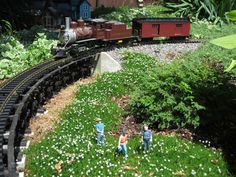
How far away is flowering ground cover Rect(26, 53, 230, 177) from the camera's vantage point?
1205 centimetres

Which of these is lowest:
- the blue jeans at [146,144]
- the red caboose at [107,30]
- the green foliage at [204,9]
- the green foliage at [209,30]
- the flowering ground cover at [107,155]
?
the flowering ground cover at [107,155]

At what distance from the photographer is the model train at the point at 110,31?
74.7 ft

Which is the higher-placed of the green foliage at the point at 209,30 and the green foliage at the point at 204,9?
the green foliage at the point at 204,9

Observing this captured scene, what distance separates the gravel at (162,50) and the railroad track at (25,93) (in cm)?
119

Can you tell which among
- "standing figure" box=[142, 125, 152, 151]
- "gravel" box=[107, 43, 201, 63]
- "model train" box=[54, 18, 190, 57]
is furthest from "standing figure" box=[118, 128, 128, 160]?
"gravel" box=[107, 43, 201, 63]

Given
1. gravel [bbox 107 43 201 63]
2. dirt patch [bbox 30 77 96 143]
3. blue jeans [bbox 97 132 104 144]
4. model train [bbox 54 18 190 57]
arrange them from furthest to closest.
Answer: gravel [bbox 107 43 201 63], model train [bbox 54 18 190 57], dirt patch [bbox 30 77 96 143], blue jeans [bbox 97 132 104 144]

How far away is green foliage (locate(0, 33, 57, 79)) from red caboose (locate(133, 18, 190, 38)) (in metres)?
6.74

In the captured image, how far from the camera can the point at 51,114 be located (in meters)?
16.9

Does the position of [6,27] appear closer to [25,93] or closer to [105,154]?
[25,93]

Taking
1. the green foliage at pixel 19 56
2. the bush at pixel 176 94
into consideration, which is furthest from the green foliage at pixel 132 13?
the bush at pixel 176 94

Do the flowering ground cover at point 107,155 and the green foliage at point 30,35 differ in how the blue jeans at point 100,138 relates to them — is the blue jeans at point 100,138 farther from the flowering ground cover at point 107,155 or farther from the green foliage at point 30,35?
the green foliage at point 30,35

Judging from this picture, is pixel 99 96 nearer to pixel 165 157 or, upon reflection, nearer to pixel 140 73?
pixel 140 73

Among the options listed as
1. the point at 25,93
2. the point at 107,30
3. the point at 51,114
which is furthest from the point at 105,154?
the point at 107,30

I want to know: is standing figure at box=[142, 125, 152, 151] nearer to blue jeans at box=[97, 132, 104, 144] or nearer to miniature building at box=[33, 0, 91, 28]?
blue jeans at box=[97, 132, 104, 144]
